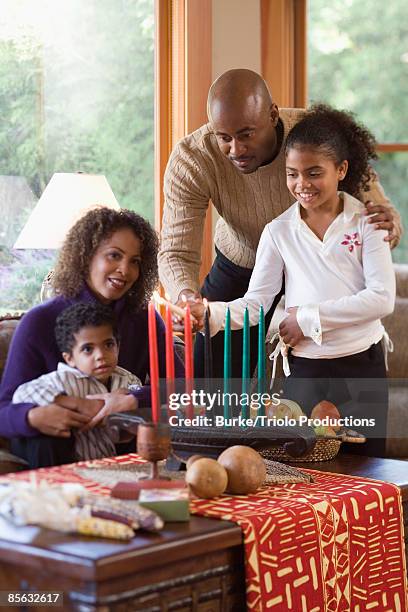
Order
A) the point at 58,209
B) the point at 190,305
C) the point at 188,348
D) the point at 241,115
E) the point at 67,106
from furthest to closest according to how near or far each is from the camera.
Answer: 1. the point at 67,106
2. the point at 58,209
3. the point at 241,115
4. the point at 190,305
5. the point at 188,348

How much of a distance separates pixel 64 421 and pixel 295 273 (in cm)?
80

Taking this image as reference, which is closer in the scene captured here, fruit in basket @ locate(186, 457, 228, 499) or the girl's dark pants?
fruit in basket @ locate(186, 457, 228, 499)

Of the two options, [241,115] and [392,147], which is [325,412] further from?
[392,147]

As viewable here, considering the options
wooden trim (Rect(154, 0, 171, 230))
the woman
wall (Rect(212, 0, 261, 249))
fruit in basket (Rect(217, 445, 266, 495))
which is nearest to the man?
the woman

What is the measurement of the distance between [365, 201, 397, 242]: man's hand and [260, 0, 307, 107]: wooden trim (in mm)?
2172

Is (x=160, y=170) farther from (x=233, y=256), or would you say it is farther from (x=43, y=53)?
(x=233, y=256)

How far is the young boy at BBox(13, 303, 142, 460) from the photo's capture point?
A: 7.45 ft

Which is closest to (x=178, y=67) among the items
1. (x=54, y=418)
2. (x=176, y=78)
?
(x=176, y=78)

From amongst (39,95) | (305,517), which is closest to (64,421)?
(305,517)

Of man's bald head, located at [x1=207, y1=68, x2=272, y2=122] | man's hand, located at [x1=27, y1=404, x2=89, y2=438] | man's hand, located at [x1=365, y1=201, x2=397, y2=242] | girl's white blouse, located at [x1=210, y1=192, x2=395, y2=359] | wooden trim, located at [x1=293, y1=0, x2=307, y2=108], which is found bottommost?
man's hand, located at [x1=27, y1=404, x2=89, y2=438]

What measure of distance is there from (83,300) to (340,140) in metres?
0.83

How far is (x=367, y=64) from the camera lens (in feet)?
16.3

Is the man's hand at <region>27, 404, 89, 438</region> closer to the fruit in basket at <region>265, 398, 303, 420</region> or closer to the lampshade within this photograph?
the fruit in basket at <region>265, 398, 303, 420</region>

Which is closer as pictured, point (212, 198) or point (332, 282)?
point (332, 282)
